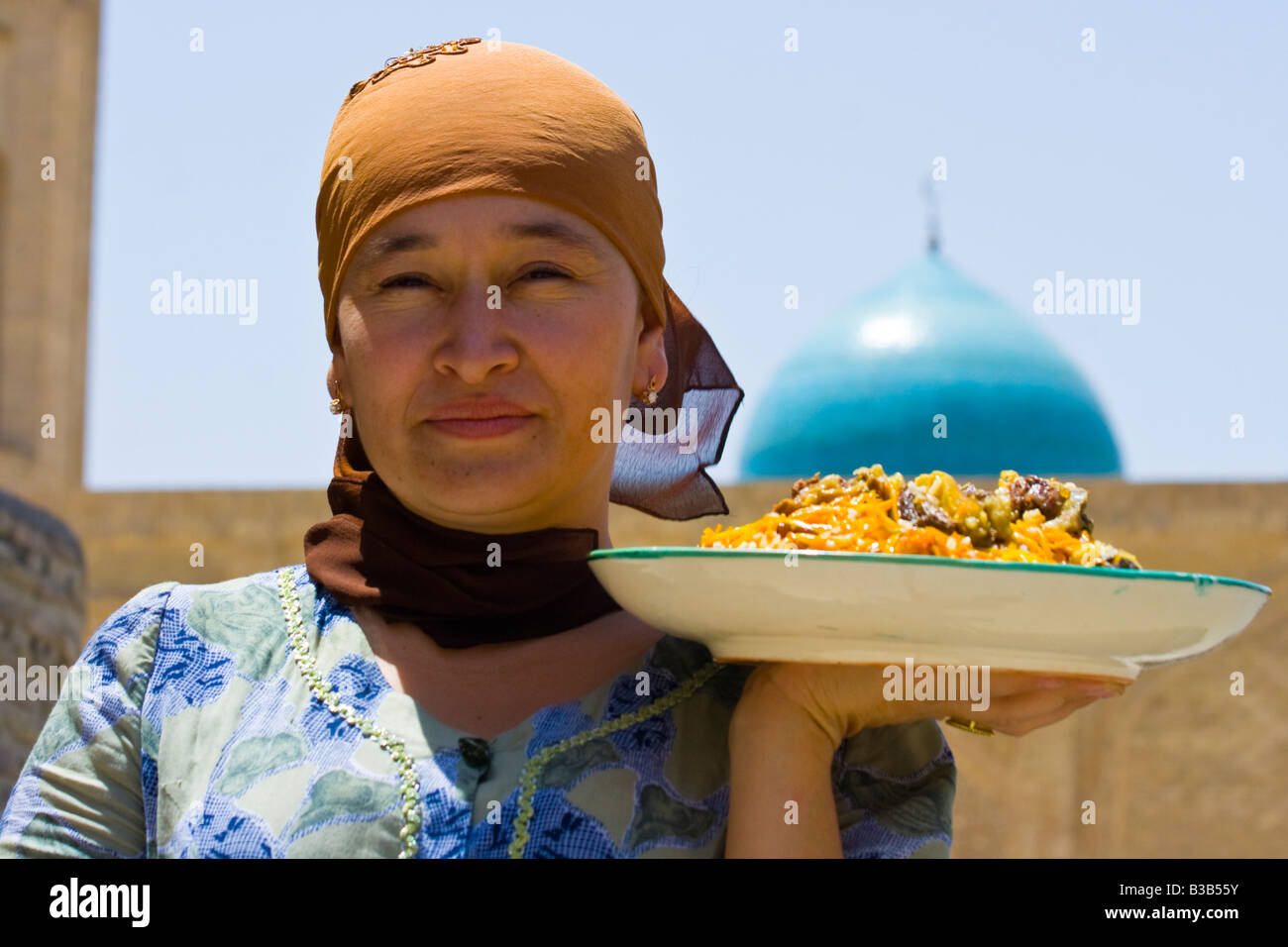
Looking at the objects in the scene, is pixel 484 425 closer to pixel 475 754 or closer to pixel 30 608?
pixel 475 754

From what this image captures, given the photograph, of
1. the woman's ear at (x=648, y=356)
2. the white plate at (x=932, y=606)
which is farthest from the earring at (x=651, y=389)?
the white plate at (x=932, y=606)

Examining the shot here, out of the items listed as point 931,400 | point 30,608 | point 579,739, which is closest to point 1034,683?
point 579,739

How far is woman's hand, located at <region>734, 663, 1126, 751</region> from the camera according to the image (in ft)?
4.87

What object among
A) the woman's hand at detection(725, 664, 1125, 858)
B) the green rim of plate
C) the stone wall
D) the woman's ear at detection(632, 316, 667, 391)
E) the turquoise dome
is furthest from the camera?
the turquoise dome

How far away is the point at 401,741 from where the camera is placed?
158cm

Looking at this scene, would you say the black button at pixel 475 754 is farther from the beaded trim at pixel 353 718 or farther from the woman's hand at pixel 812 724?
the woman's hand at pixel 812 724

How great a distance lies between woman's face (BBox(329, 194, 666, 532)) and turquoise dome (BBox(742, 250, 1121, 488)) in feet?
29.2

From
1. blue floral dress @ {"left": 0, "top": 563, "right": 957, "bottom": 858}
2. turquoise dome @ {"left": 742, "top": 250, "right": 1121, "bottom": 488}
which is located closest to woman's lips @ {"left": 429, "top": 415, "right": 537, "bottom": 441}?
blue floral dress @ {"left": 0, "top": 563, "right": 957, "bottom": 858}

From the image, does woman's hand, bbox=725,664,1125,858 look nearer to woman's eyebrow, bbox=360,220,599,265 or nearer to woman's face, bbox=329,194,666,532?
woman's face, bbox=329,194,666,532

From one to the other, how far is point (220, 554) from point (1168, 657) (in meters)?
8.19

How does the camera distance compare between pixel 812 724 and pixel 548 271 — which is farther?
pixel 548 271

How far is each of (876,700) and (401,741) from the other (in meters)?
0.44

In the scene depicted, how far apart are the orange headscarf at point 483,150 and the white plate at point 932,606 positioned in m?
0.40
